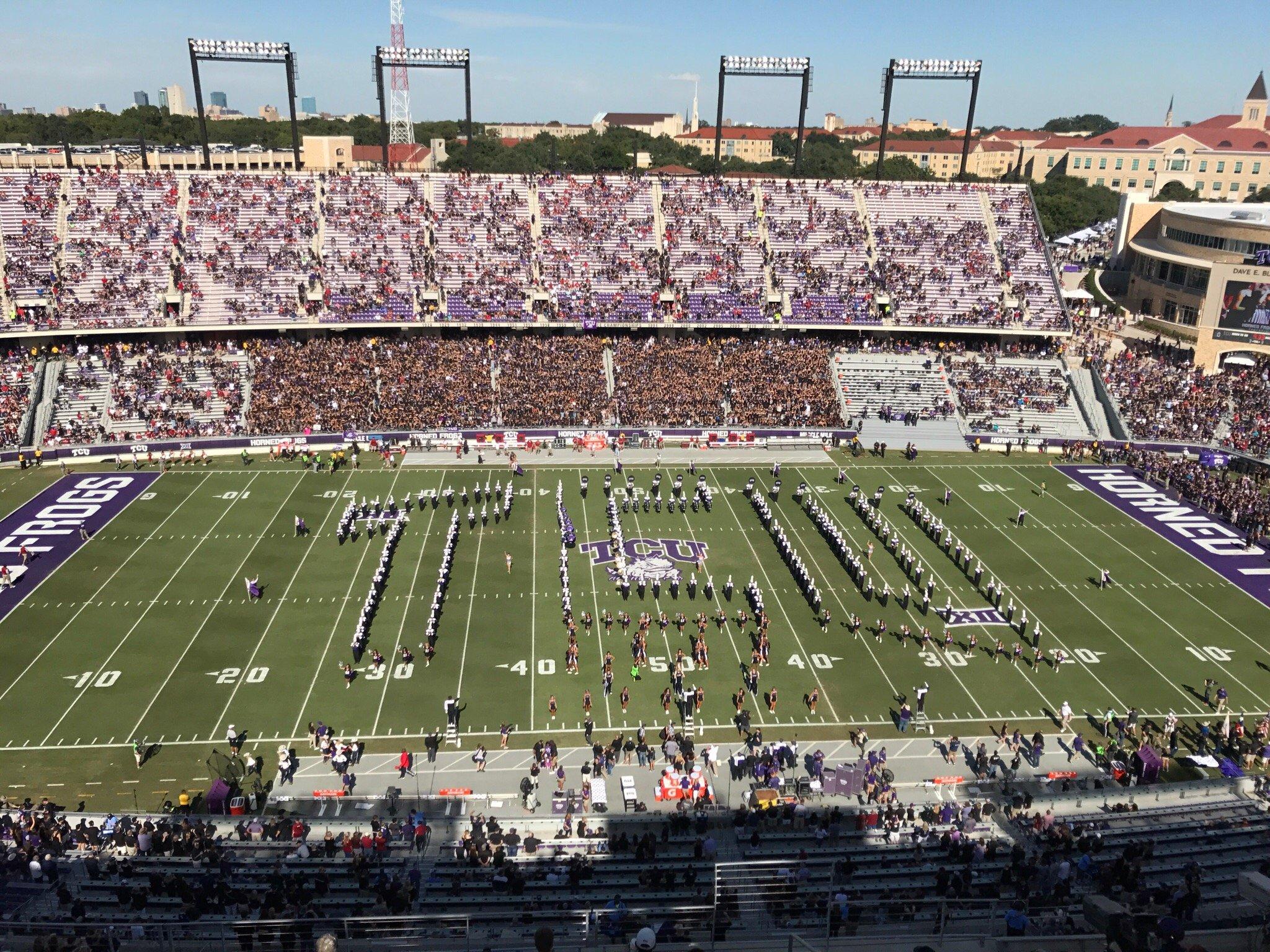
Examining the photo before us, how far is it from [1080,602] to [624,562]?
1411 cm

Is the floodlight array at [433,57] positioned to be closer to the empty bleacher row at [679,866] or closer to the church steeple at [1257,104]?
the empty bleacher row at [679,866]

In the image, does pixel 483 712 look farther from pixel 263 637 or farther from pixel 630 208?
pixel 630 208

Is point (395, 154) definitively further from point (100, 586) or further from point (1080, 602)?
point (1080, 602)

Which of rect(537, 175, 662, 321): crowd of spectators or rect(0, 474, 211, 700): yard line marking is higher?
rect(537, 175, 662, 321): crowd of spectators

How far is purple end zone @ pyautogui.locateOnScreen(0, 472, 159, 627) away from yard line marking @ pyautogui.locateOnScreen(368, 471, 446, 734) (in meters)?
7.68

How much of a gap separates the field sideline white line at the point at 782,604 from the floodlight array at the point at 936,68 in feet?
114

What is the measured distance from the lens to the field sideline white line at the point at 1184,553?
90.2ft

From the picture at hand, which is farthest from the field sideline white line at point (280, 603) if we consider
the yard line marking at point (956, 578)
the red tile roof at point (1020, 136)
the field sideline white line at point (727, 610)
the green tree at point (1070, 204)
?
the red tile roof at point (1020, 136)

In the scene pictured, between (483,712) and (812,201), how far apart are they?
44476mm

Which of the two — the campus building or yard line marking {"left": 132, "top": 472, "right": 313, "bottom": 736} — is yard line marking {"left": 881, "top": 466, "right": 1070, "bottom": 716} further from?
the campus building

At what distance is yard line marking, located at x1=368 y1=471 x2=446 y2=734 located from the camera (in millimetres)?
23156

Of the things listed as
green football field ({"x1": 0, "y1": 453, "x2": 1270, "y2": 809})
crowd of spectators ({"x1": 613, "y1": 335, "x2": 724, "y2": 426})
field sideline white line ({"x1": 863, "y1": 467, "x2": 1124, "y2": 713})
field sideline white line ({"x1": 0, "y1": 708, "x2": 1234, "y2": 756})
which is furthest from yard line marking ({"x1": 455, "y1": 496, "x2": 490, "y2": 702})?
field sideline white line ({"x1": 863, "y1": 467, "x2": 1124, "y2": 713})

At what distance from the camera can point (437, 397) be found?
45.1 m

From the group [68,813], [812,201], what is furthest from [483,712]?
[812,201]
